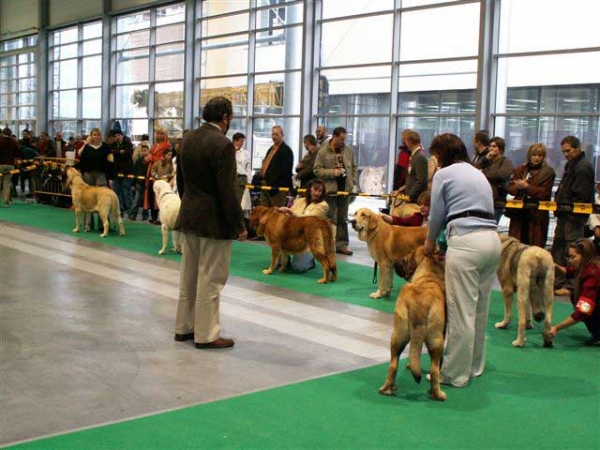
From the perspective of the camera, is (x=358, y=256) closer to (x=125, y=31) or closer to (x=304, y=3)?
(x=304, y=3)

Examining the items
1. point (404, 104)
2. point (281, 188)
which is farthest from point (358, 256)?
point (404, 104)

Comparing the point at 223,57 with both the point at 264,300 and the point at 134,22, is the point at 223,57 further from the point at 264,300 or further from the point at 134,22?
the point at 264,300

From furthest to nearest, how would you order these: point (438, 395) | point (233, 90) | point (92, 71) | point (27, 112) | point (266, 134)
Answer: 1. point (27, 112)
2. point (92, 71)
3. point (233, 90)
4. point (266, 134)
5. point (438, 395)

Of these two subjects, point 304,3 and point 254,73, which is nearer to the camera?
point 304,3

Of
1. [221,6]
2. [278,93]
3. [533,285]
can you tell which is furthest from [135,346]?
[221,6]

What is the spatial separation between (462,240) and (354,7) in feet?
39.5

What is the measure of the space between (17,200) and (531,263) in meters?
16.6

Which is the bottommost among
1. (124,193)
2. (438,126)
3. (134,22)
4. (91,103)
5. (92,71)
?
(124,193)

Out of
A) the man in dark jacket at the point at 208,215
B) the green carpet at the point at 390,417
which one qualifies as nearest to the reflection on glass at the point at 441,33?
the man in dark jacket at the point at 208,215

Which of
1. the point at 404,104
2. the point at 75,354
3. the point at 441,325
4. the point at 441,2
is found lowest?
the point at 75,354

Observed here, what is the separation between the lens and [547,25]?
12203 mm

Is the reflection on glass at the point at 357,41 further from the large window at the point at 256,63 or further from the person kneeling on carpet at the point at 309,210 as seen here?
the person kneeling on carpet at the point at 309,210

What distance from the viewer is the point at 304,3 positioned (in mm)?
16141

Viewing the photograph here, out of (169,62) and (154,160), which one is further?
(169,62)
